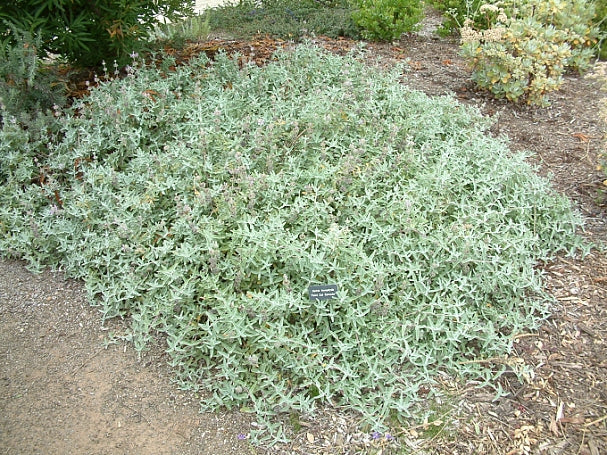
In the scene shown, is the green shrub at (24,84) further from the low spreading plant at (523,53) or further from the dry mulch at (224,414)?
the low spreading plant at (523,53)

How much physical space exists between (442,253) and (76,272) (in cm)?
213

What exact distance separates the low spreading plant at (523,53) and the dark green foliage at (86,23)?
275 cm

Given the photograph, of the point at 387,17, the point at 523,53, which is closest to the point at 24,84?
the point at 387,17

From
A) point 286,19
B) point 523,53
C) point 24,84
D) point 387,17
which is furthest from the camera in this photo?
point 286,19

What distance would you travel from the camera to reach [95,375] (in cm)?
258

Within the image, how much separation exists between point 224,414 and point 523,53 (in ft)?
12.7

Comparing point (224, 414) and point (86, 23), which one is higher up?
point (86, 23)

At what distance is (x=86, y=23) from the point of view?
406cm

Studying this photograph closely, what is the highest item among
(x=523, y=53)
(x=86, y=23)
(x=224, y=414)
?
(x=86, y=23)

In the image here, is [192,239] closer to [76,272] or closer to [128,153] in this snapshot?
[76,272]

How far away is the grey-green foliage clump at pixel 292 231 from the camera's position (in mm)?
2553

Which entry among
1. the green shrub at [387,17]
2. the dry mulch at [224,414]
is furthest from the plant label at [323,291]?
the green shrub at [387,17]

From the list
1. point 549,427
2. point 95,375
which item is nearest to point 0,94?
point 95,375

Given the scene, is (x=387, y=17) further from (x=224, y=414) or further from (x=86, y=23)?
(x=224, y=414)
